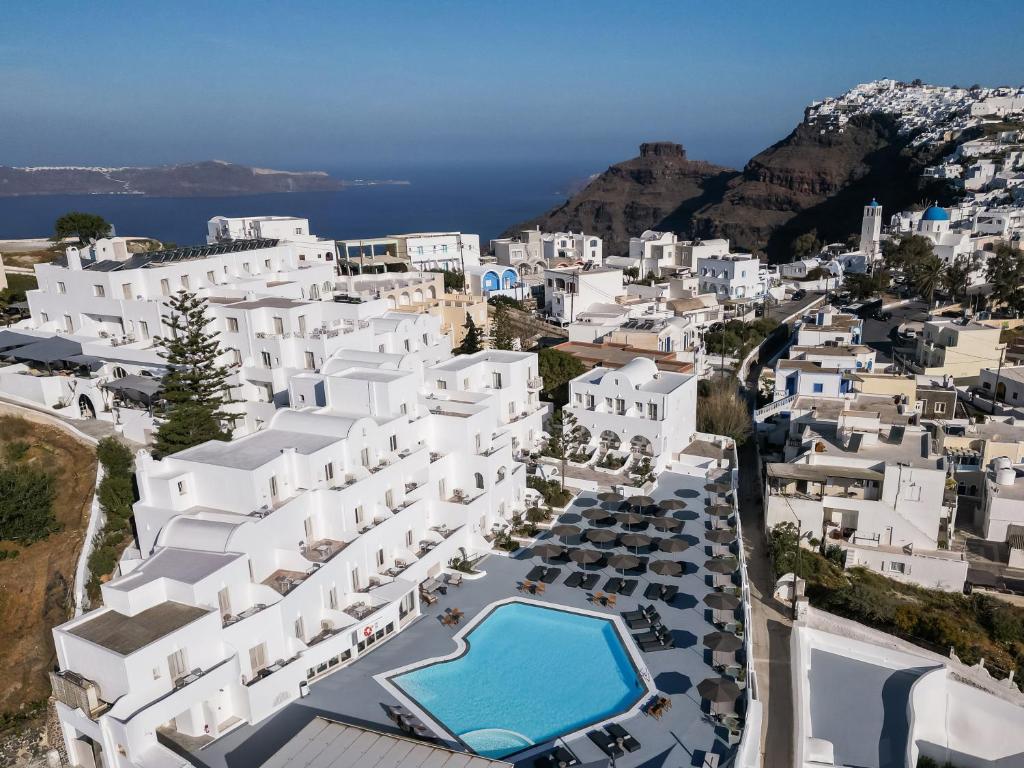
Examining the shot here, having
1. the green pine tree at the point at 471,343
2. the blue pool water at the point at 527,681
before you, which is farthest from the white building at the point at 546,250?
the blue pool water at the point at 527,681

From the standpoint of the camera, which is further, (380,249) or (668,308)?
(380,249)

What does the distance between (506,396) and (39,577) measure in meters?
19.9

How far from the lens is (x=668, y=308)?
6184 cm

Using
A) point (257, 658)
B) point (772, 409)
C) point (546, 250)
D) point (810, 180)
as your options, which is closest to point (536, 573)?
point (257, 658)

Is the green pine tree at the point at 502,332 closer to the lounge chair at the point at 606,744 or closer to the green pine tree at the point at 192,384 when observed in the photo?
the green pine tree at the point at 192,384

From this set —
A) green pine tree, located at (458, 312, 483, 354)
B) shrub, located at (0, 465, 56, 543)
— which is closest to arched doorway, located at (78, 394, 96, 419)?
shrub, located at (0, 465, 56, 543)

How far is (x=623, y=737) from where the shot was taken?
17875 millimetres

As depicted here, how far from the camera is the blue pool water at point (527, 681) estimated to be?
18594 mm

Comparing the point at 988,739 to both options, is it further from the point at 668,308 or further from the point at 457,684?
the point at 668,308

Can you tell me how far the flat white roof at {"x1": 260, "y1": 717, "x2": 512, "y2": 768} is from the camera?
1542 cm

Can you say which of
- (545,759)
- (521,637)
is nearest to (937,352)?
(521,637)

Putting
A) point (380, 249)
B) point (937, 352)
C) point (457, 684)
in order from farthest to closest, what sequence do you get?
point (380, 249) < point (937, 352) < point (457, 684)

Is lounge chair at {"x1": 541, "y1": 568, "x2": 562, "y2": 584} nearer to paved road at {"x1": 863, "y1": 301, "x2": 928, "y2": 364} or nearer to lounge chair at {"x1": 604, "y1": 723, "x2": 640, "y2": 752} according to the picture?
lounge chair at {"x1": 604, "y1": 723, "x2": 640, "y2": 752}

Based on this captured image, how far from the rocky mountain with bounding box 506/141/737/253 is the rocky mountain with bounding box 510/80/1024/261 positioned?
0.27 meters
